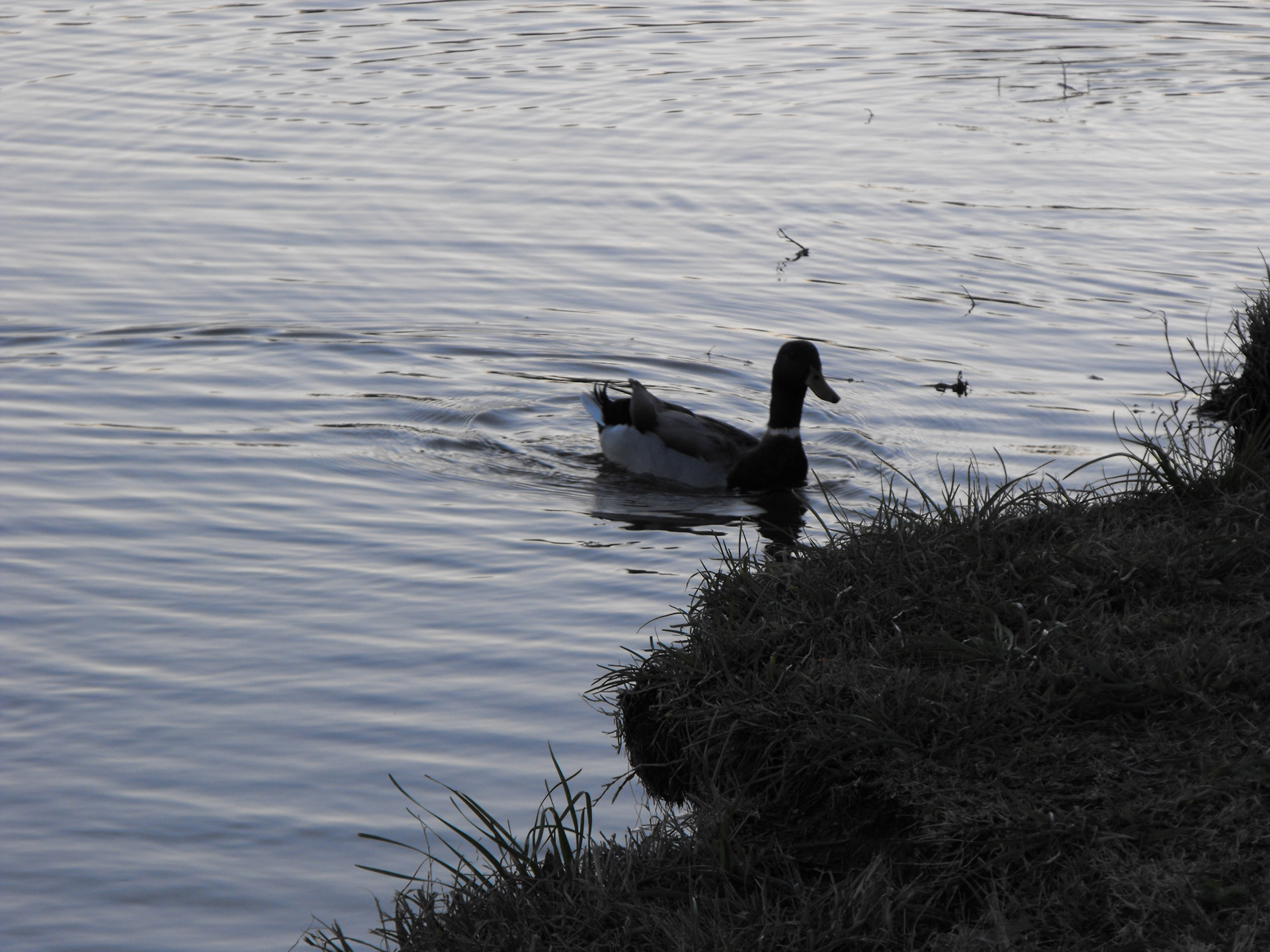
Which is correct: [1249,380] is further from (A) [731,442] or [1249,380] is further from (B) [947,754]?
(B) [947,754]

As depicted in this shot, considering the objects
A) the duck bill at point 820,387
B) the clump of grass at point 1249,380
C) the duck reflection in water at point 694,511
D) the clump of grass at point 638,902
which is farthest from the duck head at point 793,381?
the clump of grass at point 638,902

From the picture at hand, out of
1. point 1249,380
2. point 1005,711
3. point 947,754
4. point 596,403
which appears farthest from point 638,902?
point 596,403

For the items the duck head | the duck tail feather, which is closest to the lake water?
the duck tail feather

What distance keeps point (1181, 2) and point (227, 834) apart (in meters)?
23.8

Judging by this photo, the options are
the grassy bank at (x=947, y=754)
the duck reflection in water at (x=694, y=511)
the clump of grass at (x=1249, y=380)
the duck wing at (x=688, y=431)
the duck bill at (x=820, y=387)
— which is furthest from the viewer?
the duck wing at (x=688, y=431)

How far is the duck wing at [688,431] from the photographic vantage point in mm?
8945

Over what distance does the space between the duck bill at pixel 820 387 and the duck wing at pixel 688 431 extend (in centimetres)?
52

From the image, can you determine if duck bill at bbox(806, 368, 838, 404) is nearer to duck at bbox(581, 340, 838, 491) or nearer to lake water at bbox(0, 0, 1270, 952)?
duck at bbox(581, 340, 838, 491)

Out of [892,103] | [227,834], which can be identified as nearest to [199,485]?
[227,834]

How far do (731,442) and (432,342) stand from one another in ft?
8.76

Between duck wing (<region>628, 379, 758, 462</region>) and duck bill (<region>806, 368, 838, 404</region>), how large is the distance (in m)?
0.52

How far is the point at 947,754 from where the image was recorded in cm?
407

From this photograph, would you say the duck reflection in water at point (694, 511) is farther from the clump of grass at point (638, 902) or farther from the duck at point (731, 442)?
the clump of grass at point (638, 902)

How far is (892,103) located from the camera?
56.9 feet
